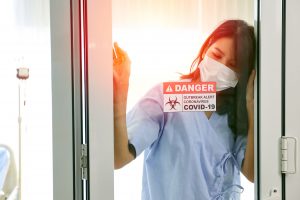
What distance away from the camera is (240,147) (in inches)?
51.2

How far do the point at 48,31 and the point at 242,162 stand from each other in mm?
1035

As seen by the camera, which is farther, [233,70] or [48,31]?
[233,70]

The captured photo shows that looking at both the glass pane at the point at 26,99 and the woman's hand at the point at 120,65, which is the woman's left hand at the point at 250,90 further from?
the glass pane at the point at 26,99

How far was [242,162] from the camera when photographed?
1299 millimetres

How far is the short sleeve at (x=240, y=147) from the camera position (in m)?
1.30

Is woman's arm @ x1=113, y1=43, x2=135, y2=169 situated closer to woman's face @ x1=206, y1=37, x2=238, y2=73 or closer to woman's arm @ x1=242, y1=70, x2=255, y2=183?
woman's face @ x1=206, y1=37, x2=238, y2=73

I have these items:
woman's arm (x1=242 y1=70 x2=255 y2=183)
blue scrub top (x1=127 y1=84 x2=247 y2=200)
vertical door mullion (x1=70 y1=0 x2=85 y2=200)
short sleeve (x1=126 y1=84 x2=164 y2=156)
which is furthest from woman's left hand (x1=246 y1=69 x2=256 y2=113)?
vertical door mullion (x1=70 y1=0 x2=85 y2=200)
